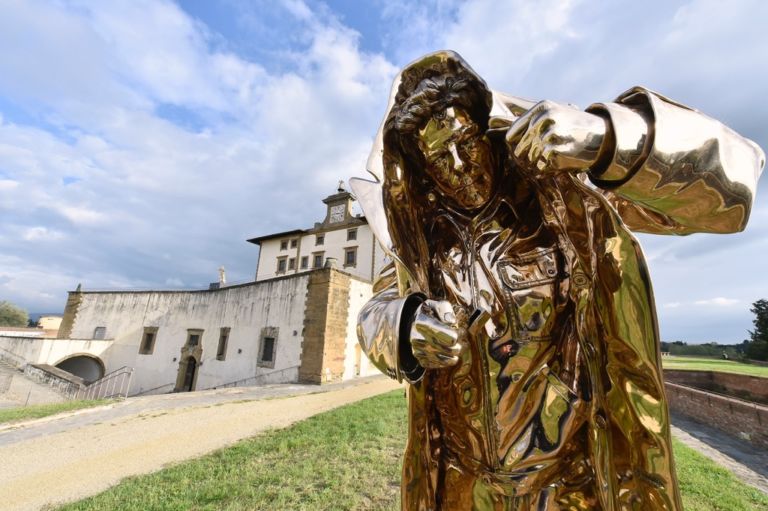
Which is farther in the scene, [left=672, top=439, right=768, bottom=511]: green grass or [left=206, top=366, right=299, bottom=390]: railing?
[left=206, top=366, right=299, bottom=390]: railing

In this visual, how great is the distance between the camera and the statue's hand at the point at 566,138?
0.80m

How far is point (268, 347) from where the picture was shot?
61.0 ft

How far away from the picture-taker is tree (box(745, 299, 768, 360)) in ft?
93.2

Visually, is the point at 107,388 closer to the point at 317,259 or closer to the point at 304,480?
the point at 317,259

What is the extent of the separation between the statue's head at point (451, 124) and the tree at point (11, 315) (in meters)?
69.1

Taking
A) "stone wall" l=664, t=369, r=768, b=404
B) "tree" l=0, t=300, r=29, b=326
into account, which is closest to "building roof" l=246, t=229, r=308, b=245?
"stone wall" l=664, t=369, r=768, b=404

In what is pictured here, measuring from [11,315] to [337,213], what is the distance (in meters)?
52.6

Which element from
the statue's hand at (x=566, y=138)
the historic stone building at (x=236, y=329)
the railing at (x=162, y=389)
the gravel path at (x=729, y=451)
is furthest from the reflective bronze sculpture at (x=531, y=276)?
the railing at (x=162, y=389)

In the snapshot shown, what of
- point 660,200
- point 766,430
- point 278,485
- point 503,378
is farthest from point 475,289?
point 766,430

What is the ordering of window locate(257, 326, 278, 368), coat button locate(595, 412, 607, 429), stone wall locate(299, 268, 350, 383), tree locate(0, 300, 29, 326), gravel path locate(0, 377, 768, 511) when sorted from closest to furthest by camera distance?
coat button locate(595, 412, 607, 429) < gravel path locate(0, 377, 768, 511) < stone wall locate(299, 268, 350, 383) < window locate(257, 326, 278, 368) < tree locate(0, 300, 29, 326)

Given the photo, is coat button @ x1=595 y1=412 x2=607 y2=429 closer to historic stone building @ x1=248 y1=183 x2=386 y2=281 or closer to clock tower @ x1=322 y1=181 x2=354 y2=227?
historic stone building @ x1=248 y1=183 x2=386 y2=281

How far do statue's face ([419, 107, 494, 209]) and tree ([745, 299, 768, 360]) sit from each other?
40779mm

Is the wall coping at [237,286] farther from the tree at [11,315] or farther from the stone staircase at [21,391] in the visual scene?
the tree at [11,315]

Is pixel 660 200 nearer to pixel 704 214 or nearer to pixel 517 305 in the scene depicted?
pixel 704 214
